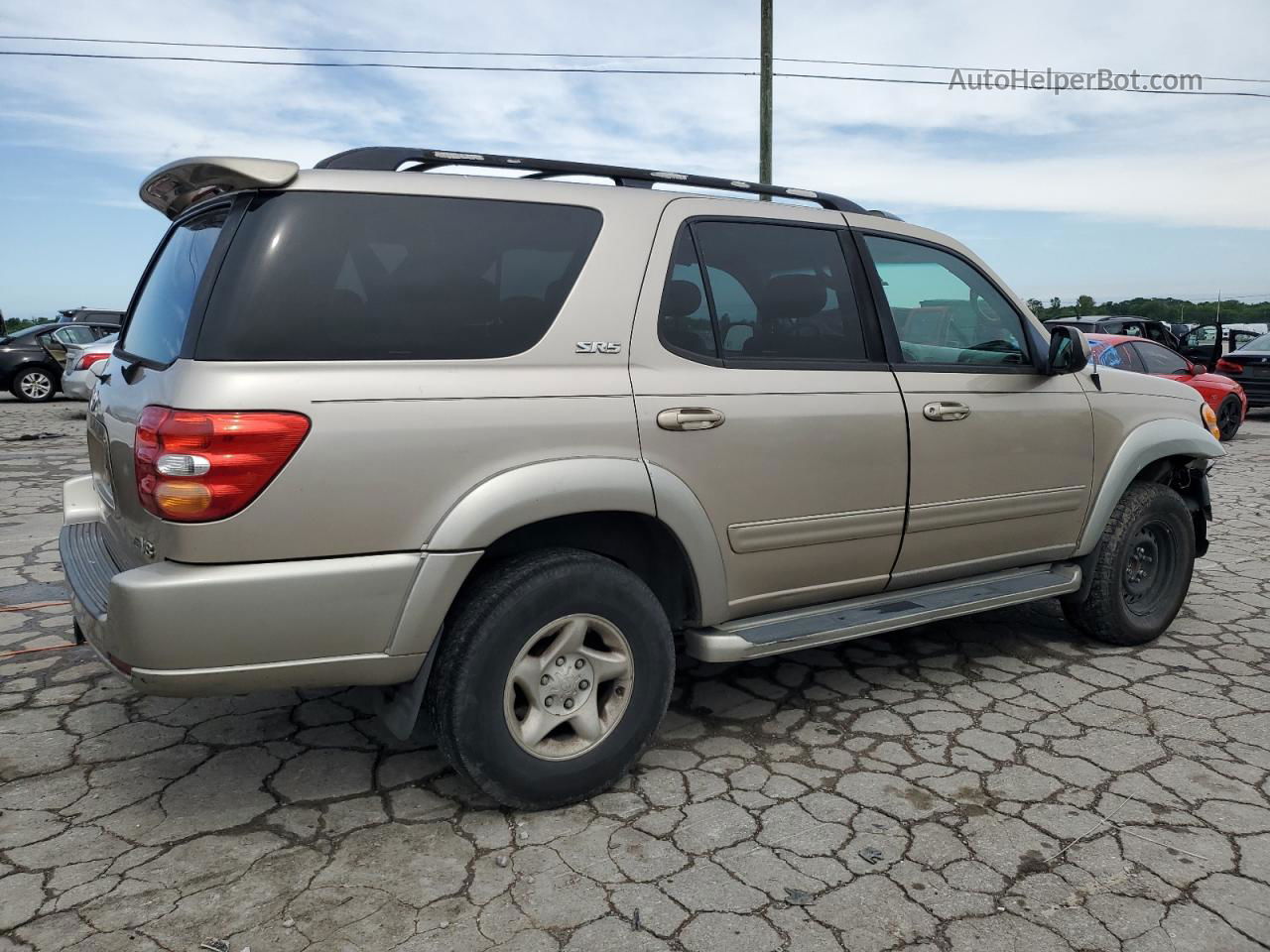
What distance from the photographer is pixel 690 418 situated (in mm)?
3045

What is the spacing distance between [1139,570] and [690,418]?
2.72 meters

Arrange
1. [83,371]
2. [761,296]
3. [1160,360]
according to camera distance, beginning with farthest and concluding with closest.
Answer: [83,371] < [1160,360] < [761,296]

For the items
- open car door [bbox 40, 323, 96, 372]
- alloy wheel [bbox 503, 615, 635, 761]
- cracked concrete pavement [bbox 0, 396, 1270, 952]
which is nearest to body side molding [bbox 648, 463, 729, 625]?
alloy wheel [bbox 503, 615, 635, 761]

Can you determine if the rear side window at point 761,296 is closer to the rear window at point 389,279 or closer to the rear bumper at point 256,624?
the rear window at point 389,279

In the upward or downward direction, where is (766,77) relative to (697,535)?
upward

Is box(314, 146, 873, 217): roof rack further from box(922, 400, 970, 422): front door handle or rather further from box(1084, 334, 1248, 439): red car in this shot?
box(1084, 334, 1248, 439): red car

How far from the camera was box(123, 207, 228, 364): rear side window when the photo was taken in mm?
2723

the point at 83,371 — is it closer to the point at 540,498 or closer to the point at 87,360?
the point at 87,360

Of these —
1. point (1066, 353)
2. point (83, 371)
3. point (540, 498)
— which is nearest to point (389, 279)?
point (540, 498)

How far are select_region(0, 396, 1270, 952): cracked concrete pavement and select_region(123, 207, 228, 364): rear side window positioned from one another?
127 cm

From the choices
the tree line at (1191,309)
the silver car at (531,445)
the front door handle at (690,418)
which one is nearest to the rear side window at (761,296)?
the silver car at (531,445)

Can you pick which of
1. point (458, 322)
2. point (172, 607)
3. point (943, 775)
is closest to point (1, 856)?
point (172, 607)

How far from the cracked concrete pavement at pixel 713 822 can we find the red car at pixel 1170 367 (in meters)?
7.73

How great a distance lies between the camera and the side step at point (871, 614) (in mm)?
3201
